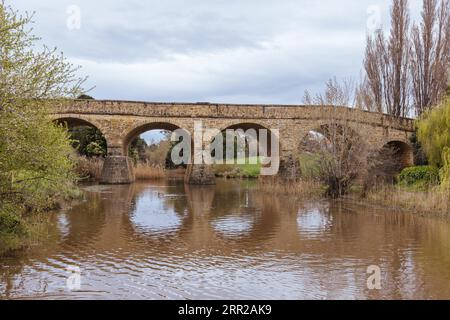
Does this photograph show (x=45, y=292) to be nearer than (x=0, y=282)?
Yes

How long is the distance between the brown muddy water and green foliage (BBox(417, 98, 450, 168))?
13.7ft

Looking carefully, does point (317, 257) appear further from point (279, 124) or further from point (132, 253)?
point (279, 124)

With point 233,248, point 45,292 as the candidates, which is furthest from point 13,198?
point 233,248

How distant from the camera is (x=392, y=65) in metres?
29.7

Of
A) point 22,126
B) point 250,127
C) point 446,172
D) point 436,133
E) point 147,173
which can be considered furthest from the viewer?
point 147,173

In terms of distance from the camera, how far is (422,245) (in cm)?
947

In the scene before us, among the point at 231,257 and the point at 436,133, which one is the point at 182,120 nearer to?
the point at 436,133

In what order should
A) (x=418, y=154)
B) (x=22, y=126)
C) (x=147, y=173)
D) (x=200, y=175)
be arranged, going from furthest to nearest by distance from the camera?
(x=147, y=173) → (x=200, y=175) → (x=418, y=154) → (x=22, y=126)

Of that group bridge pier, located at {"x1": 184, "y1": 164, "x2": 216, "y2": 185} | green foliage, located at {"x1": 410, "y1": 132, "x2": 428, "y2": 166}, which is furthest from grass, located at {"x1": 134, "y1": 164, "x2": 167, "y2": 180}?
green foliage, located at {"x1": 410, "y1": 132, "x2": 428, "y2": 166}

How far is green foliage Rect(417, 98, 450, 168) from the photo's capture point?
53.9 feet

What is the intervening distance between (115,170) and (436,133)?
17.1 metres

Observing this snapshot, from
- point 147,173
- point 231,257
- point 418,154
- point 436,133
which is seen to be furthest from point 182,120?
point 231,257
